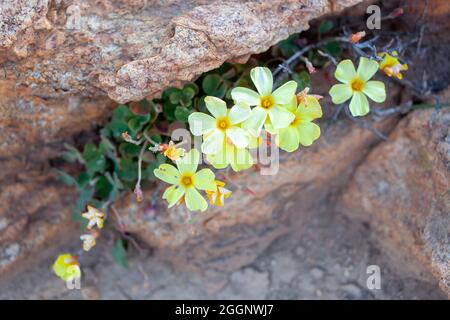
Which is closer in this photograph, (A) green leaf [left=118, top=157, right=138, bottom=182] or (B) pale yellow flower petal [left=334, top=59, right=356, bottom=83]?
(B) pale yellow flower petal [left=334, top=59, right=356, bottom=83]

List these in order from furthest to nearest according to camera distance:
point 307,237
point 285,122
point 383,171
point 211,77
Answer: point 307,237 → point 383,171 → point 211,77 → point 285,122

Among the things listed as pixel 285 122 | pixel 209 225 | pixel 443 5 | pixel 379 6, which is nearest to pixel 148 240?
pixel 209 225

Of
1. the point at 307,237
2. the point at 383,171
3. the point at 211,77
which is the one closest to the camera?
the point at 211,77

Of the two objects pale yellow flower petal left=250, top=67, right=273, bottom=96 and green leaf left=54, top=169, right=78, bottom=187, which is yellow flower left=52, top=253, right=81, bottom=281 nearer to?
green leaf left=54, top=169, right=78, bottom=187

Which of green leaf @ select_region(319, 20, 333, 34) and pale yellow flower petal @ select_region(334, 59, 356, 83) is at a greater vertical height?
green leaf @ select_region(319, 20, 333, 34)

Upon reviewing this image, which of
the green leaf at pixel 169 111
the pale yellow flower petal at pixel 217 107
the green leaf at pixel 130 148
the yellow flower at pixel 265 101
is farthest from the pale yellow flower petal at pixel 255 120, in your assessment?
the green leaf at pixel 130 148

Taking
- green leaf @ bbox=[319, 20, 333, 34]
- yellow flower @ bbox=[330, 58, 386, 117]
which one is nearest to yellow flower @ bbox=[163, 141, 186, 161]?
yellow flower @ bbox=[330, 58, 386, 117]

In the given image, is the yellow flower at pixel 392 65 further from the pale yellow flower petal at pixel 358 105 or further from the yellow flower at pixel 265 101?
the yellow flower at pixel 265 101

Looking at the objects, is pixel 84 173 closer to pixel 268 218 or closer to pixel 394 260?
pixel 268 218
